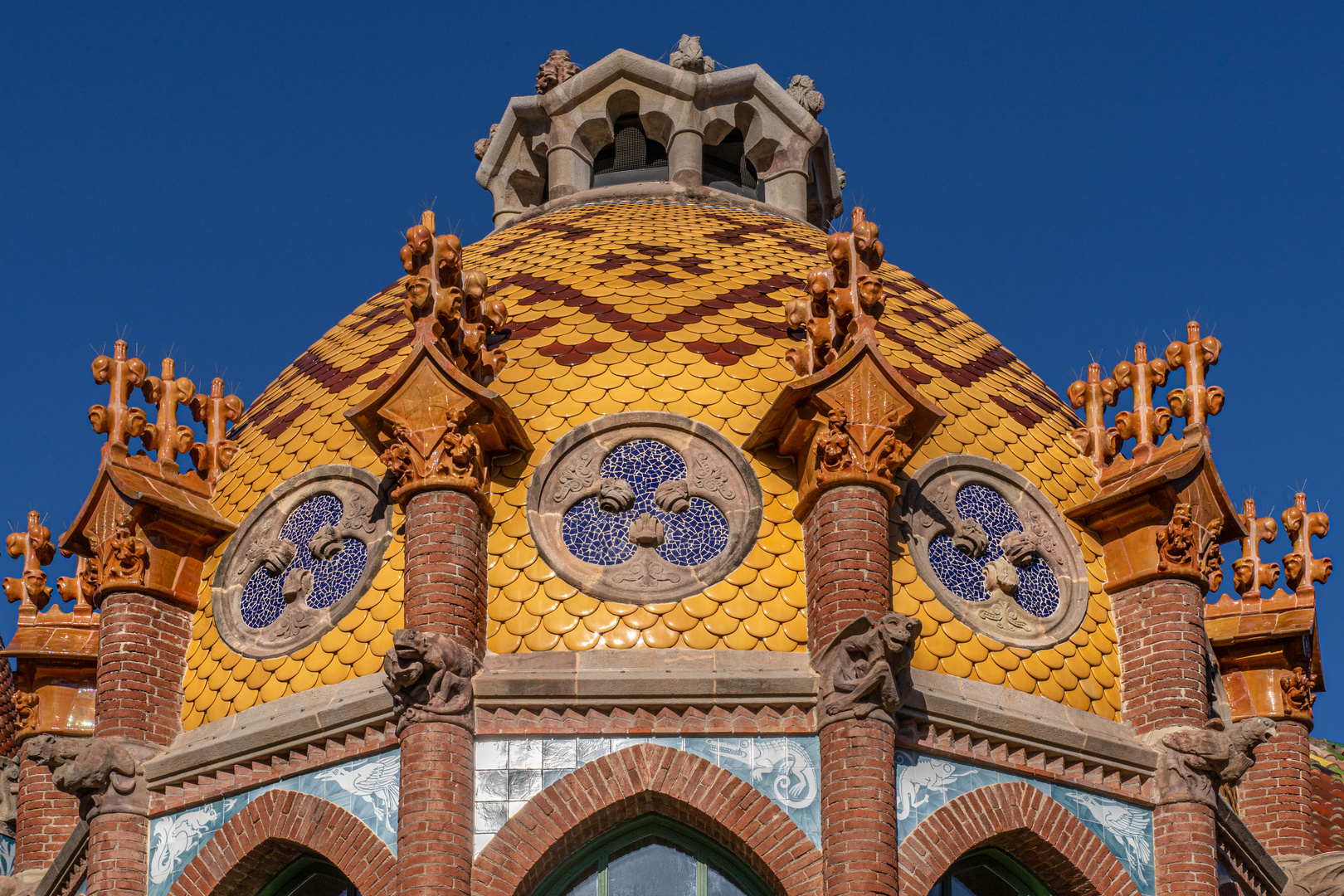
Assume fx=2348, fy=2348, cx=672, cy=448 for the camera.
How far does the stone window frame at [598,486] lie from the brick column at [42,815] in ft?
23.2

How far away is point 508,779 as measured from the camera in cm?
2027

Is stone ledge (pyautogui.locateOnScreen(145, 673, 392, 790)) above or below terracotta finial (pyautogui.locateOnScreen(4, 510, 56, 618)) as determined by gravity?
below

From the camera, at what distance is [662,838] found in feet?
67.4

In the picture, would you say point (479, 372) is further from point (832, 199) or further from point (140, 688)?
point (832, 199)

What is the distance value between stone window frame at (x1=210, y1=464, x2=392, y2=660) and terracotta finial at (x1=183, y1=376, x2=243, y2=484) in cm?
120

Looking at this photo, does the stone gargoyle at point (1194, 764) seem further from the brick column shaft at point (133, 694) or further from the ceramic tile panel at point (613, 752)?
the brick column shaft at point (133, 694)

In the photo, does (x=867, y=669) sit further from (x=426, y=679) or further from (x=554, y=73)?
(x=554, y=73)

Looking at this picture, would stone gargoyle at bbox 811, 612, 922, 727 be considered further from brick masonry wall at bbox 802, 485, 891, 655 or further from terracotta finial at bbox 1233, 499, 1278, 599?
terracotta finial at bbox 1233, 499, 1278, 599

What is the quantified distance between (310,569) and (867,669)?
5.82m

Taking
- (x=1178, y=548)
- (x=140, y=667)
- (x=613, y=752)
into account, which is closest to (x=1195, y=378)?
(x=1178, y=548)

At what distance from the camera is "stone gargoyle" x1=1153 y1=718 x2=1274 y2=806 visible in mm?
21781

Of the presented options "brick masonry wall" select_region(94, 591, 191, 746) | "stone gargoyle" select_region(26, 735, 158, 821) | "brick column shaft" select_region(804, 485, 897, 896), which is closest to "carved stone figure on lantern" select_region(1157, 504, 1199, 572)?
"brick column shaft" select_region(804, 485, 897, 896)

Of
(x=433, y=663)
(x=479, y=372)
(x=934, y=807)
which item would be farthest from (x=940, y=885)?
(x=479, y=372)

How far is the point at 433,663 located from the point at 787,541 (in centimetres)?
364
